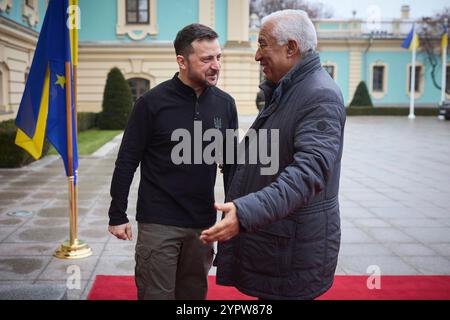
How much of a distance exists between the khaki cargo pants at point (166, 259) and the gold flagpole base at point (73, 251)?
2.46 metres

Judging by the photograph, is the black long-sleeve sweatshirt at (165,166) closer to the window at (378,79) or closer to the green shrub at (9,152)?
the green shrub at (9,152)

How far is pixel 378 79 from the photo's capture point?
4138 centimetres

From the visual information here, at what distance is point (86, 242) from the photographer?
5977 mm

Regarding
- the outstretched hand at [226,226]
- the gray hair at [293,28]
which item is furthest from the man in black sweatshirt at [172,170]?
the outstretched hand at [226,226]

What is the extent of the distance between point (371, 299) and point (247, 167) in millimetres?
2306

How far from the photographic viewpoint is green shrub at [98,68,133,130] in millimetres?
21531

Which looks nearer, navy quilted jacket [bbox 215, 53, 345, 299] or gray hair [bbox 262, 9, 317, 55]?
navy quilted jacket [bbox 215, 53, 345, 299]

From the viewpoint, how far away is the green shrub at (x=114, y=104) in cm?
2153

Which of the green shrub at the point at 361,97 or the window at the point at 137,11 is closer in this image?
the window at the point at 137,11

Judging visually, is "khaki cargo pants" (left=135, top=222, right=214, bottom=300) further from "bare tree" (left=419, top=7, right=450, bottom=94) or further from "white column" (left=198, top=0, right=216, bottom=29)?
"bare tree" (left=419, top=7, right=450, bottom=94)

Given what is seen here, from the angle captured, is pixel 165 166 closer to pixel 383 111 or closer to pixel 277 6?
pixel 383 111

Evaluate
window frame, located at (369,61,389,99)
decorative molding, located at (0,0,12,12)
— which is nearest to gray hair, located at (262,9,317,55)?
decorative molding, located at (0,0,12,12)

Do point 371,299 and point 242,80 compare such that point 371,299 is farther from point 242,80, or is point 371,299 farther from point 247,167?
point 242,80

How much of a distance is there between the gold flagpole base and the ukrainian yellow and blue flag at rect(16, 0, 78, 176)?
3.21 feet
